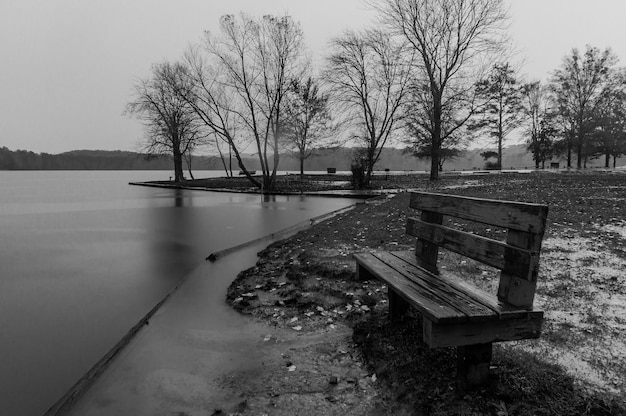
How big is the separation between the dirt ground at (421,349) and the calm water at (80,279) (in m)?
1.63

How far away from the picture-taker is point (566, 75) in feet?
132

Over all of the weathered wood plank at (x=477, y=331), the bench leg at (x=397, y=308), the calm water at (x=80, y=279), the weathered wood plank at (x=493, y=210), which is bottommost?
the calm water at (x=80, y=279)

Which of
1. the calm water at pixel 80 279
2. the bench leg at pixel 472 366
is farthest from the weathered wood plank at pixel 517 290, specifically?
the calm water at pixel 80 279

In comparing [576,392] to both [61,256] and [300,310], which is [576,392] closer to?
[300,310]

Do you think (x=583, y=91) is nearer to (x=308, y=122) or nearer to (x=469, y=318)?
(x=308, y=122)

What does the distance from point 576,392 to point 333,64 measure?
86.7 feet

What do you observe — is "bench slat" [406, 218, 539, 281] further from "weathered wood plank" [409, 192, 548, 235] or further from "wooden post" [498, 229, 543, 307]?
"weathered wood plank" [409, 192, 548, 235]

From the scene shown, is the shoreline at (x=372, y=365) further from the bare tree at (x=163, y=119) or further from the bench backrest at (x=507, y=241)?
the bare tree at (x=163, y=119)

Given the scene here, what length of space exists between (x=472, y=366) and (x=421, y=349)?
2.21ft

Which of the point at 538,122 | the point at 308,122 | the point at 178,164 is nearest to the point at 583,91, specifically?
the point at 538,122

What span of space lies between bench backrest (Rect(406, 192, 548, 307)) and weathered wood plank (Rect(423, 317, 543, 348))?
14 cm

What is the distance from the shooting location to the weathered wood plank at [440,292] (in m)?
2.37

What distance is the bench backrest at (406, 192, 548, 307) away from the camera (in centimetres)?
236

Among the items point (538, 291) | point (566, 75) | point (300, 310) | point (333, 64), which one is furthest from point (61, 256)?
point (566, 75)
